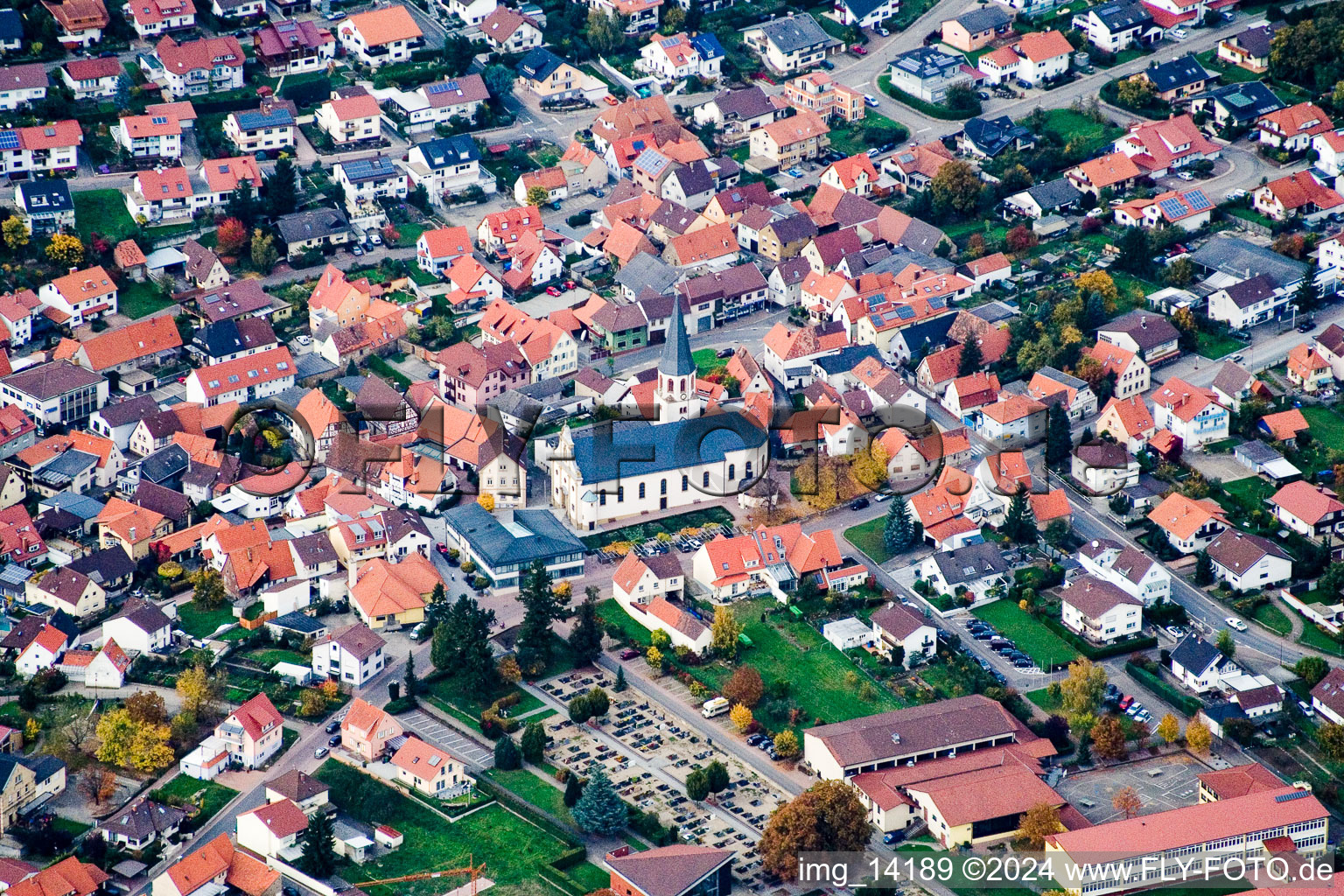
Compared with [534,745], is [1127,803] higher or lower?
lower

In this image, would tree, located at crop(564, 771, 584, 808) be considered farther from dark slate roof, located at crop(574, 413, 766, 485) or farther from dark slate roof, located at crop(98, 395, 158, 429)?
dark slate roof, located at crop(98, 395, 158, 429)

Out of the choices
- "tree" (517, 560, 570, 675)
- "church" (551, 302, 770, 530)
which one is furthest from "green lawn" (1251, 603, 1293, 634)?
"tree" (517, 560, 570, 675)

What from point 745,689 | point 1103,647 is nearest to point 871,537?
point 1103,647

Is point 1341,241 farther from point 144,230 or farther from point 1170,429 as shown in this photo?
point 144,230

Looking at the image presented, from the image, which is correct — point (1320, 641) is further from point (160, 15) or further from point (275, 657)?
point (160, 15)

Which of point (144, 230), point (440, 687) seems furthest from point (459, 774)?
point (144, 230)
